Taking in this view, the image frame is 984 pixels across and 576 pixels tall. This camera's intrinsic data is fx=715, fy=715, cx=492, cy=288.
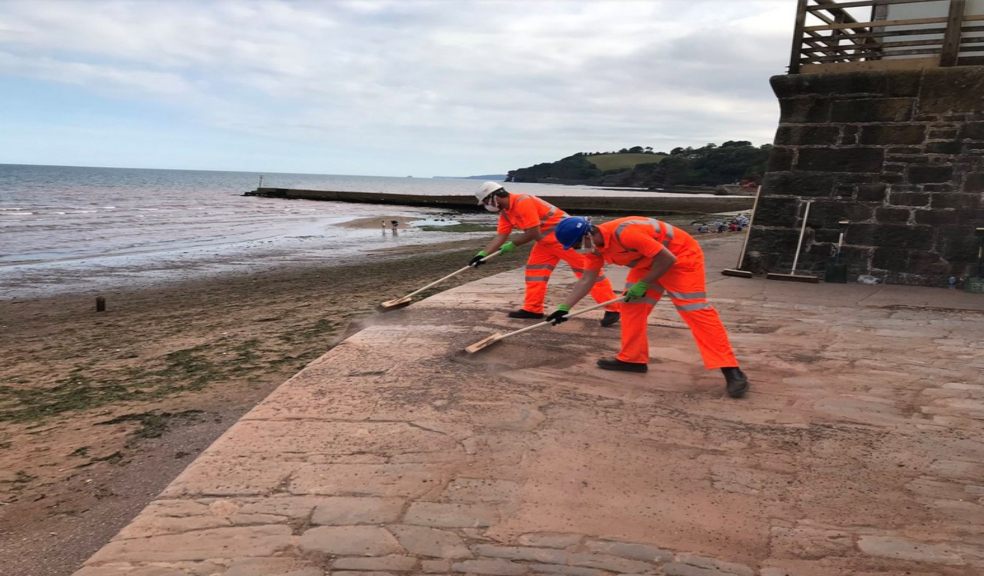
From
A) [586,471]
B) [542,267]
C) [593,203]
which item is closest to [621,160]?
[593,203]

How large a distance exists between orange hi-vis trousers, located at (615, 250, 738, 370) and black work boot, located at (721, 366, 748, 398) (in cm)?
6

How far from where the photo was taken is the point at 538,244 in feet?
24.3

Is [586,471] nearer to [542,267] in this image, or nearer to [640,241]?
[640,241]

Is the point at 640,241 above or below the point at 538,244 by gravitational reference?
above

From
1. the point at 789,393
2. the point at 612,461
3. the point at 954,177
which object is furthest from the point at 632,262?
the point at 954,177

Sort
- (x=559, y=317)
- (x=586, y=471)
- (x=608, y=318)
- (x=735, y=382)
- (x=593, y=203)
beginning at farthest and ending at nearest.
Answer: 1. (x=593, y=203)
2. (x=608, y=318)
3. (x=559, y=317)
4. (x=735, y=382)
5. (x=586, y=471)

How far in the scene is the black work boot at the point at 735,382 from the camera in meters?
4.75

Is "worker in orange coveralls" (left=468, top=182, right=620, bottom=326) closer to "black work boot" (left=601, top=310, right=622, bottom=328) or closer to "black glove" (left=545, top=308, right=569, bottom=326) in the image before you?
"black work boot" (left=601, top=310, right=622, bottom=328)

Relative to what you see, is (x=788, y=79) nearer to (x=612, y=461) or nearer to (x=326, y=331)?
(x=326, y=331)

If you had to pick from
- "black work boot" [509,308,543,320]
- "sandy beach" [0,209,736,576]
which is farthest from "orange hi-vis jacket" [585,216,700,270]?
"sandy beach" [0,209,736,576]

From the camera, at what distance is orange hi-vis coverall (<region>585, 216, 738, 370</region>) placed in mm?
4828

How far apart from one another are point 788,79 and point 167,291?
10632 mm

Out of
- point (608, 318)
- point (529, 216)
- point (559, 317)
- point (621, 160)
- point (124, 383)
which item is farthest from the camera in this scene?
point (621, 160)

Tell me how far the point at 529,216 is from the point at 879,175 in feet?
17.6
